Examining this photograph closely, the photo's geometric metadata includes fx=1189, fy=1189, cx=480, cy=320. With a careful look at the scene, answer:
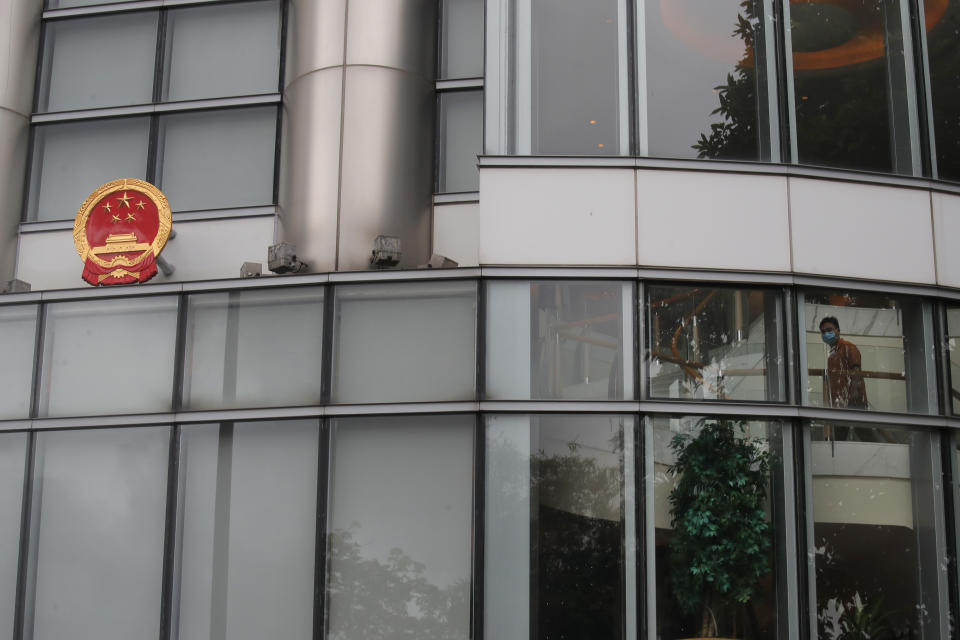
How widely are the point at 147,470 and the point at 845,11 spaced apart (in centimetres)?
1040

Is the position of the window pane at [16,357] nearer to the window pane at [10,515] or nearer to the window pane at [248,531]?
the window pane at [10,515]

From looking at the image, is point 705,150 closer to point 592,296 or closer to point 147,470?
point 592,296

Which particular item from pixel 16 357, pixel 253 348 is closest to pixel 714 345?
pixel 253 348

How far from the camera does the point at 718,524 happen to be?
13094mm

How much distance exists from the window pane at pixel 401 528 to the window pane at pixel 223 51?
6374 mm

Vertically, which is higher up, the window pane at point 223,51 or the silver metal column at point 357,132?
the window pane at point 223,51

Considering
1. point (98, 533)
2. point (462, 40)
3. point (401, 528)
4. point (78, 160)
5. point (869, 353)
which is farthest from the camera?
point (78, 160)

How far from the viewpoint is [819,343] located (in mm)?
13773

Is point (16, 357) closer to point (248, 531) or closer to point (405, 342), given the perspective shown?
point (248, 531)

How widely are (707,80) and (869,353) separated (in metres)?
3.75

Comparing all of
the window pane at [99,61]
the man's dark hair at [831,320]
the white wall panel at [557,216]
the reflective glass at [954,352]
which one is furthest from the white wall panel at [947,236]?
the window pane at [99,61]

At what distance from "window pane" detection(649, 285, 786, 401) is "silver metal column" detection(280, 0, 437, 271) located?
3.78 m

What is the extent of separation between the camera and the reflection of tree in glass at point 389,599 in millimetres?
13203

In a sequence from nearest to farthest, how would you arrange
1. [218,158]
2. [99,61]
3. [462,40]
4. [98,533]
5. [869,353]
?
[869,353]
[98,533]
[462,40]
[218,158]
[99,61]
